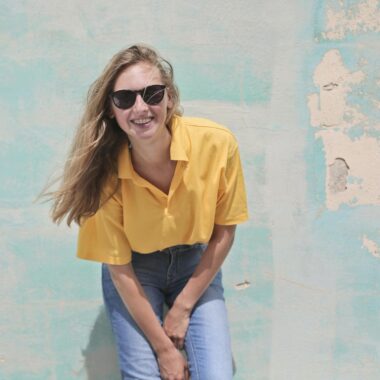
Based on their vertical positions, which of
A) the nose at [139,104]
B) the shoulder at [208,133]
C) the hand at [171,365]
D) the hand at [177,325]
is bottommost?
the hand at [171,365]

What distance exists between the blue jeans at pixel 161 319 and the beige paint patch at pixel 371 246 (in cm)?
67

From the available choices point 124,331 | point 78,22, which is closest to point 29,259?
point 124,331

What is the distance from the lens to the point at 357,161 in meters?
2.30

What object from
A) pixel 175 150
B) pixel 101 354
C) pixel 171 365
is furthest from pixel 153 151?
pixel 101 354

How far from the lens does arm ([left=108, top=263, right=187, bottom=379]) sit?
191cm

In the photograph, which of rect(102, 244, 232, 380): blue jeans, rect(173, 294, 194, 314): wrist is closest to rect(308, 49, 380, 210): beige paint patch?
rect(102, 244, 232, 380): blue jeans

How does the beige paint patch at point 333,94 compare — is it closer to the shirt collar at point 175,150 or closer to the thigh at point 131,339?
the shirt collar at point 175,150

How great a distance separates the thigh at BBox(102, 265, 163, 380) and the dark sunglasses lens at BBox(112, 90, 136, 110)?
2.20 feet

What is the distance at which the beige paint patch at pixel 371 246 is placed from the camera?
7.70ft

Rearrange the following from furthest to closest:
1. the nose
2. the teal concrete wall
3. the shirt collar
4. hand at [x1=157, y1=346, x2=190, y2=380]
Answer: the teal concrete wall < hand at [x1=157, y1=346, x2=190, y2=380] < the shirt collar < the nose

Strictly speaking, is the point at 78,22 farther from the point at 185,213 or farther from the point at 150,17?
the point at 185,213

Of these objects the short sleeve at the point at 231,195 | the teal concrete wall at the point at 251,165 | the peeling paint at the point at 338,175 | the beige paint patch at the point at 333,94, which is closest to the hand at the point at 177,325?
the short sleeve at the point at 231,195

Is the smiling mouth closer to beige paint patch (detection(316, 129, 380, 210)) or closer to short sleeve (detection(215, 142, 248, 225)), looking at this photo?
short sleeve (detection(215, 142, 248, 225))

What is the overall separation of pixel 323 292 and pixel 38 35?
5.13ft
